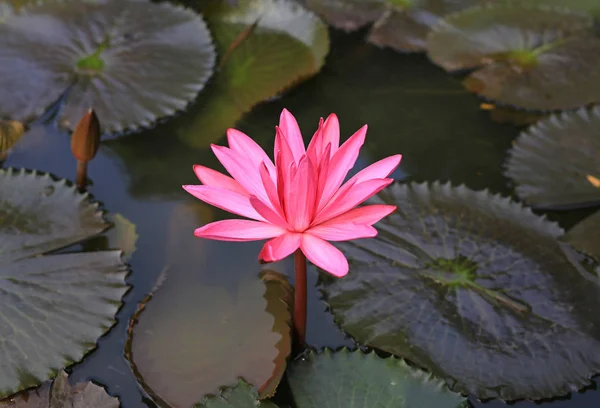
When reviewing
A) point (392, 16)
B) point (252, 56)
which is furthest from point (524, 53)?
point (252, 56)

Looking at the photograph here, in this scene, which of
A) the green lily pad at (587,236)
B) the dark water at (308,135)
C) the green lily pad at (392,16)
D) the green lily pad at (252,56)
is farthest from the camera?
the green lily pad at (392,16)

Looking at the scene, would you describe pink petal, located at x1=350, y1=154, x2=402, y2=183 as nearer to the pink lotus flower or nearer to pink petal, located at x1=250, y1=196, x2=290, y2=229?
the pink lotus flower

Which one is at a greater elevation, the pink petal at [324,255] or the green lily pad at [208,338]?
the pink petal at [324,255]

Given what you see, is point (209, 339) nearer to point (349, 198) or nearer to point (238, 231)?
point (238, 231)

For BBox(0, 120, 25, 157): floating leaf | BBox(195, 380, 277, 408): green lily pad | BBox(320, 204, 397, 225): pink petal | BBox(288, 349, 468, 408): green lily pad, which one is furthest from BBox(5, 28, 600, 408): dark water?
BBox(320, 204, 397, 225): pink petal

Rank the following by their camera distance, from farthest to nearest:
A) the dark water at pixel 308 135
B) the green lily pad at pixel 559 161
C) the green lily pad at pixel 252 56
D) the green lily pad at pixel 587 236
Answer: the green lily pad at pixel 252 56 → the green lily pad at pixel 559 161 → the green lily pad at pixel 587 236 → the dark water at pixel 308 135

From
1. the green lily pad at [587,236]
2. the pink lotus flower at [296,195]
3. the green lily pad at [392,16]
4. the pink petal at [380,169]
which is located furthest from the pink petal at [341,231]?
the green lily pad at [392,16]

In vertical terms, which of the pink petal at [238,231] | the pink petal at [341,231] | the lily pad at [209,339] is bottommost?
the lily pad at [209,339]

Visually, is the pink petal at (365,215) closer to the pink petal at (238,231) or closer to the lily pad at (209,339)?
the pink petal at (238,231)
